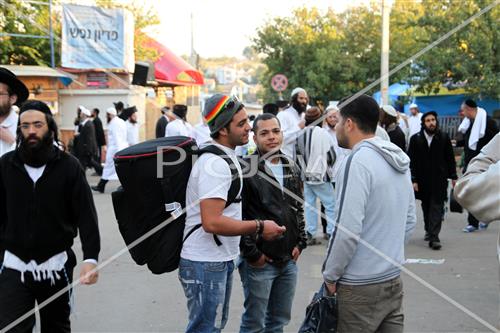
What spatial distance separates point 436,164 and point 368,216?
5.37m

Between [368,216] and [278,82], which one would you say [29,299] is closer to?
[368,216]

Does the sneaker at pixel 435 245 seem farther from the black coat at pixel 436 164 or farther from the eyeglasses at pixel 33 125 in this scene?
the eyeglasses at pixel 33 125

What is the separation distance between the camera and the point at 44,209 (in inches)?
147

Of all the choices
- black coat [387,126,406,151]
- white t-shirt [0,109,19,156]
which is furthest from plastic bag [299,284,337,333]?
black coat [387,126,406,151]

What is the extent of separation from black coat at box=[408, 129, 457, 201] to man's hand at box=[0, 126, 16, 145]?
5.70m

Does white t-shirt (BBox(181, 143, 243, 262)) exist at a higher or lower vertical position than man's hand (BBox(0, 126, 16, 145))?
lower

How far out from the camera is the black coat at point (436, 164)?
8367 mm

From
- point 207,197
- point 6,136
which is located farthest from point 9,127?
point 207,197

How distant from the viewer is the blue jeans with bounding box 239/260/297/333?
4125 mm

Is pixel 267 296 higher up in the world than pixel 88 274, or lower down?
lower down

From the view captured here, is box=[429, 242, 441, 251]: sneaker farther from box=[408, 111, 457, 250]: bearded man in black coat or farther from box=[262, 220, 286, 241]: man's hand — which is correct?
box=[262, 220, 286, 241]: man's hand

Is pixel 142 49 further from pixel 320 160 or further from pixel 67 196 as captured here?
pixel 67 196

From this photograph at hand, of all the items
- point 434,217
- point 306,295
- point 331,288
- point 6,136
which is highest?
point 6,136

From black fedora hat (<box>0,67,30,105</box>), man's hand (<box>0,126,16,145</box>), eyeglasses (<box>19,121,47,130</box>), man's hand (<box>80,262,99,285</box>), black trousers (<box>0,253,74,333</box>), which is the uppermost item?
black fedora hat (<box>0,67,30,105</box>)
